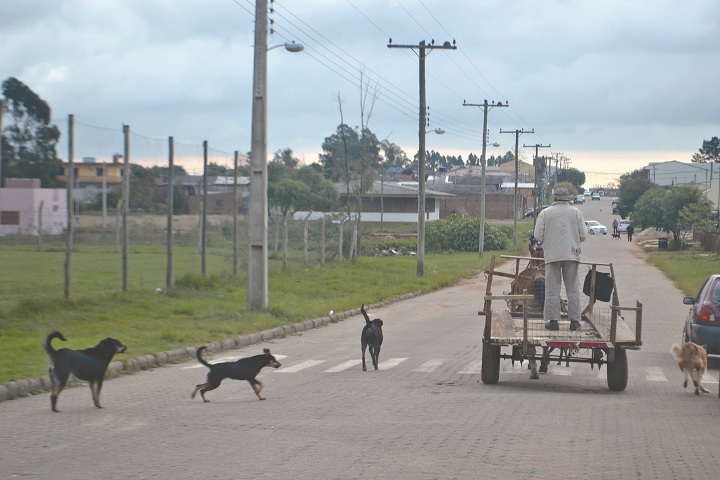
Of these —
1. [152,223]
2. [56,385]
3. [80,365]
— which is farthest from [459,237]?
[56,385]

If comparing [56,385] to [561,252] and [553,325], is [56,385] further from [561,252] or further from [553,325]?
[561,252]

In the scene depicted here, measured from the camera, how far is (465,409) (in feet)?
33.0

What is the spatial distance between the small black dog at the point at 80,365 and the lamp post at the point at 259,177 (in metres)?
10.2

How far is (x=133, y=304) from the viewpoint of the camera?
762 inches

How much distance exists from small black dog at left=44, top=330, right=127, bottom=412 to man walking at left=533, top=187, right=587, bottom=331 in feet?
18.2

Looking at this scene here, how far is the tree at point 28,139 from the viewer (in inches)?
667

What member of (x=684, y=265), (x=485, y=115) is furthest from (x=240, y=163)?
(x=485, y=115)

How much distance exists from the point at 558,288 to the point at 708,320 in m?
3.99

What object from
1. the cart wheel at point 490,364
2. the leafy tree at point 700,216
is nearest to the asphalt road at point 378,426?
the cart wheel at point 490,364

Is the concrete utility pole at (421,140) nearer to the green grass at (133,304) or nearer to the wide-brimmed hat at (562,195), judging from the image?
the green grass at (133,304)

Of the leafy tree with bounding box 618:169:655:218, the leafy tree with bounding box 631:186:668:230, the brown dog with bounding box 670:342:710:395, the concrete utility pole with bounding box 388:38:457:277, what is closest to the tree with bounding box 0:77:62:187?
the brown dog with bounding box 670:342:710:395

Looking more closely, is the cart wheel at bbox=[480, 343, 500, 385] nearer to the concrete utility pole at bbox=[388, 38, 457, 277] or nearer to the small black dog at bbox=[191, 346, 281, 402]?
the small black dog at bbox=[191, 346, 281, 402]

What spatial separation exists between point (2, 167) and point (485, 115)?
4255cm

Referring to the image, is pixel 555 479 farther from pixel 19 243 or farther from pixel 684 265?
pixel 684 265
